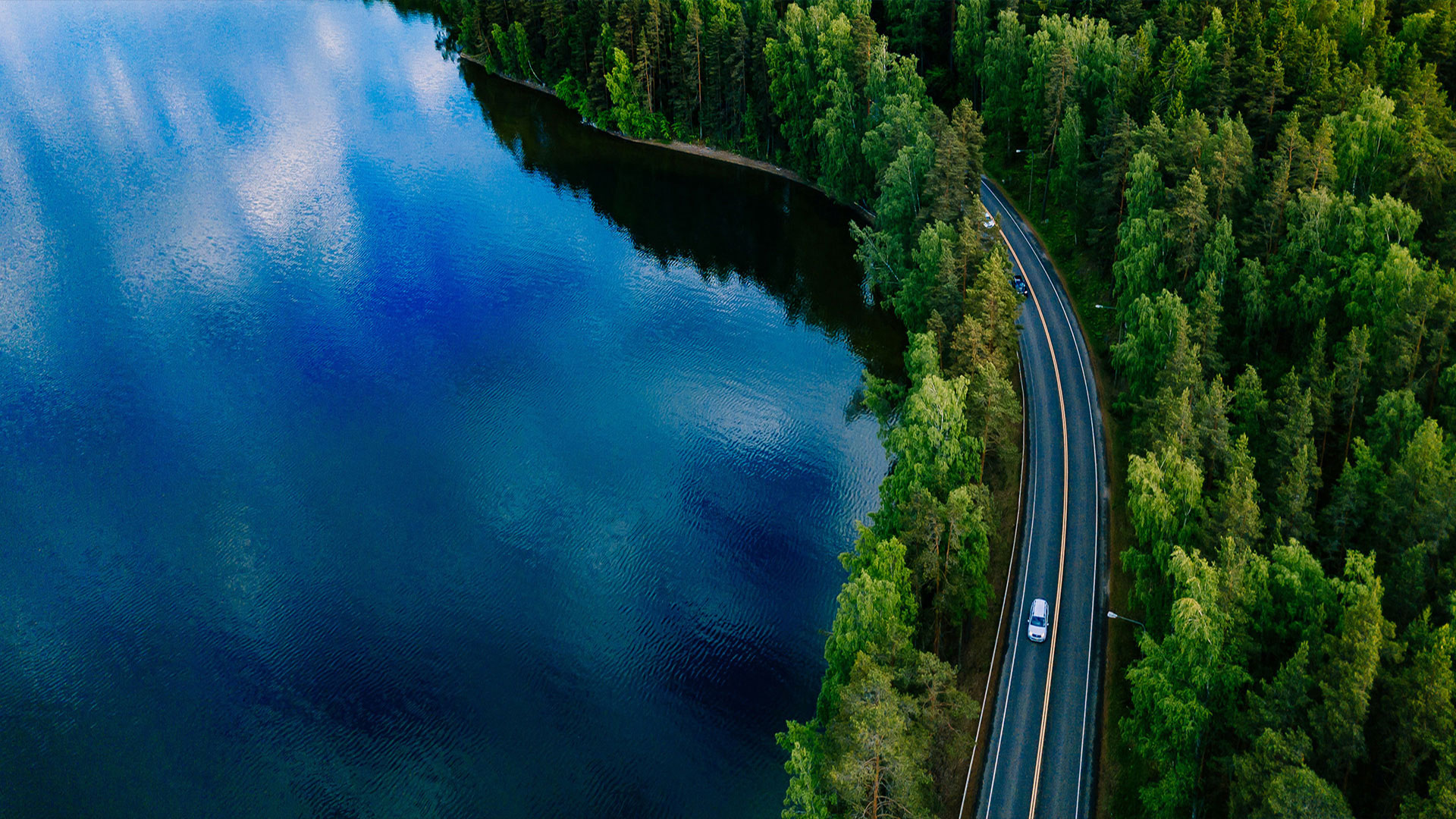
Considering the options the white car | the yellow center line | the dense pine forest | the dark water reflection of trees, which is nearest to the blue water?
the dark water reflection of trees

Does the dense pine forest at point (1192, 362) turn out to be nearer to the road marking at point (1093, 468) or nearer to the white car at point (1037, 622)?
the road marking at point (1093, 468)

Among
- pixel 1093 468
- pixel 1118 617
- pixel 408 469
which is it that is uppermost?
pixel 1093 468

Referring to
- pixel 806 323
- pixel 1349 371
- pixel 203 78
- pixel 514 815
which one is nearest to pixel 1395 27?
pixel 1349 371

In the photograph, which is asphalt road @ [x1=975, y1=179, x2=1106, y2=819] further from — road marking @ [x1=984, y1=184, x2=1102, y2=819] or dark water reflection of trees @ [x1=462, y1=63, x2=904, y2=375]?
dark water reflection of trees @ [x1=462, y1=63, x2=904, y2=375]

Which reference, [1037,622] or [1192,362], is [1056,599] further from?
[1192,362]

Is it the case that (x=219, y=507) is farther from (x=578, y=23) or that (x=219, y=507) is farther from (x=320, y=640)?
(x=578, y=23)

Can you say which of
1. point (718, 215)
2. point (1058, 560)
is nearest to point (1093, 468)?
point (1058, 560)
